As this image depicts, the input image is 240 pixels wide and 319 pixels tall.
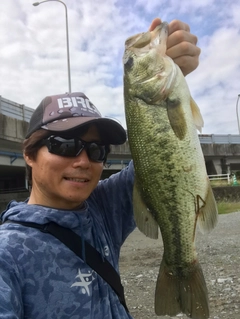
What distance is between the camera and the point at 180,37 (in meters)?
2.36

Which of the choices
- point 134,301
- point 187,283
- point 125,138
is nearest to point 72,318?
point 187,283

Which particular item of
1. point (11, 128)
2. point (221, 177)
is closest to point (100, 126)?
point (11, 128)

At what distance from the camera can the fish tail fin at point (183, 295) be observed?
2.26m

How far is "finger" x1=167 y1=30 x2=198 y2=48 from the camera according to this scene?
236cm

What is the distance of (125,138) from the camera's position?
8.46ft

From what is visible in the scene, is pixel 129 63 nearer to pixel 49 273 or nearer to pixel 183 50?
pixel 183 50

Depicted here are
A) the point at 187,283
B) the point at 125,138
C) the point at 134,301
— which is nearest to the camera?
the point at 187,283

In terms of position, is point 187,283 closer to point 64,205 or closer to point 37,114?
point 64,205

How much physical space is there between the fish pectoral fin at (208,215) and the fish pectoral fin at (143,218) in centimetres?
33

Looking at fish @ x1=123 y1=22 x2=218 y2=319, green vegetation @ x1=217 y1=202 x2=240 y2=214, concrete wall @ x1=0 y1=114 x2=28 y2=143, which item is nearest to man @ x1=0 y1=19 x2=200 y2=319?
fish @ x1=123 y1=22 x2=218 y2=319

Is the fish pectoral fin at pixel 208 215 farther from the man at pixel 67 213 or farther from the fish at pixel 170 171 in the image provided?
the man at pixel 67 213

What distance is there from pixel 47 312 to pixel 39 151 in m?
0.96

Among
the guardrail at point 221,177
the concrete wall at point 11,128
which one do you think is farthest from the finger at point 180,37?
the guardrail at point 221,177

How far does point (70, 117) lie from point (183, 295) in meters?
1.43
